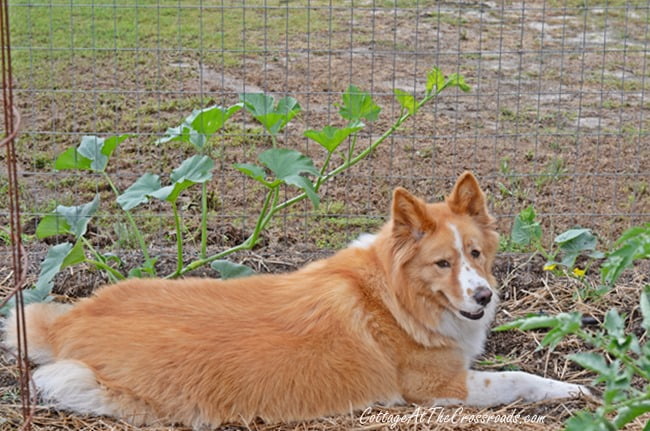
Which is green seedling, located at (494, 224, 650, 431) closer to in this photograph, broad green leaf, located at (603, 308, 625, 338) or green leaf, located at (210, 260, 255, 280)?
broad green leaf, located at (603, 308, 625, 338)

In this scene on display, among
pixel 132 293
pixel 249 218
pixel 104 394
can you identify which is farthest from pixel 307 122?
pixel 104 394

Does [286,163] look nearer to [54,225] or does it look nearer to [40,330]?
[54,225]

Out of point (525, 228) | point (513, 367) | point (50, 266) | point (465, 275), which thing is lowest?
point (513, 367)

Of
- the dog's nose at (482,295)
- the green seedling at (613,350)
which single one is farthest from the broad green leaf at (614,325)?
the dog's nose at (482,295)

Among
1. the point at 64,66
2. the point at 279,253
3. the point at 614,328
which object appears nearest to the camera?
the point at 614,328

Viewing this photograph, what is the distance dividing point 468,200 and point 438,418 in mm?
1078

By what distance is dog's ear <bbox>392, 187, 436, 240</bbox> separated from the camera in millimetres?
4527

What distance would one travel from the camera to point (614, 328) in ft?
9.37

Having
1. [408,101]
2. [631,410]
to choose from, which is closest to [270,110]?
[408,101]

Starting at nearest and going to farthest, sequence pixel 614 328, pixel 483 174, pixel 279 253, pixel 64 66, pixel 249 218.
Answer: pixel 614 328 < pixel 279 253 < pixel 249 218 < pixel 483 174 < pixel 64 66

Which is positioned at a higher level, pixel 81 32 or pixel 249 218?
pixel 81 32

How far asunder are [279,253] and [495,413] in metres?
2.14

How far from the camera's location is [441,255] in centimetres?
453

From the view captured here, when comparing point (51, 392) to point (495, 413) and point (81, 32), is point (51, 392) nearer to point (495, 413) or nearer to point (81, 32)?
point (495, 413)
